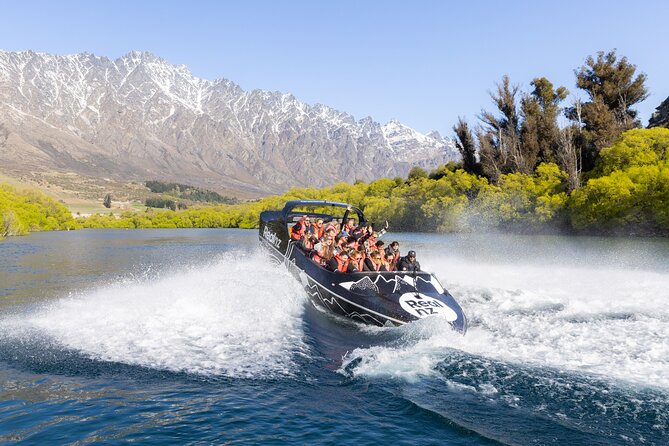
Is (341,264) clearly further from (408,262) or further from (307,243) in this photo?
(307,243)

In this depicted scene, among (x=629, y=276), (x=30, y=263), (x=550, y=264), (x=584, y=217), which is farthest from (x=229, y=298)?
(x=584, y=217)

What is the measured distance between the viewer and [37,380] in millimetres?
9086

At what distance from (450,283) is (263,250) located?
7.74 m

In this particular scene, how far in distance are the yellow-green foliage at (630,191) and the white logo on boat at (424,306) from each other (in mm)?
42136

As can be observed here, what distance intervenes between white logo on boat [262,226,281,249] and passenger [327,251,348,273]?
5323 millimetres

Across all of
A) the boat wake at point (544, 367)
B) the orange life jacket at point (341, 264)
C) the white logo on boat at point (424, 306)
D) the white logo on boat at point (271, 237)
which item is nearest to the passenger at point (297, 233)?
the white logo on boat at point (271, 237)

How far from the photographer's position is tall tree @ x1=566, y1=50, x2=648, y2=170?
68312 mm

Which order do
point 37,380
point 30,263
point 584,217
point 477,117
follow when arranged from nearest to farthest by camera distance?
point 37,380, point 30,263, point 584,217, point 477,117

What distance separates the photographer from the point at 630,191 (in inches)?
1922

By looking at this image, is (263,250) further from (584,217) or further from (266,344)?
(584,217)

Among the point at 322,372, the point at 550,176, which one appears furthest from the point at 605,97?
the point at 322,372

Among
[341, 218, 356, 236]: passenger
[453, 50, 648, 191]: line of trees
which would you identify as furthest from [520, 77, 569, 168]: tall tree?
[341, 218, 356, 236]: passenger

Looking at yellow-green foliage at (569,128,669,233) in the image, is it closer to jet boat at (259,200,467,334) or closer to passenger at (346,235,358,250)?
passenger at (346,235,358,250)

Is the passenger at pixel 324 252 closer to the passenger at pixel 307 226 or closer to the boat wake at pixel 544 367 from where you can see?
the passenger at pixel 307 226
